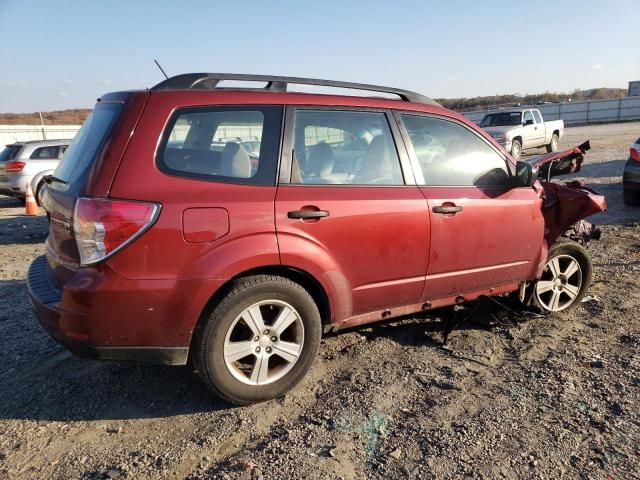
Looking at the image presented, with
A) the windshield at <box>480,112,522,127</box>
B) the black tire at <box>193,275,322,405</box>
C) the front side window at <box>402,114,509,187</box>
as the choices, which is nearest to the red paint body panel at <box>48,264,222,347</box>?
the black tire at <box>193,275,322,405</box>

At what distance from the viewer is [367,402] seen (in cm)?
299

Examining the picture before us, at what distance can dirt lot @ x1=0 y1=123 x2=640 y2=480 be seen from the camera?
2.45m

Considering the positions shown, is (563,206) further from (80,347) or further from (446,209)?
(80,347)

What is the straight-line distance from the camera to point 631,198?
8492 mm

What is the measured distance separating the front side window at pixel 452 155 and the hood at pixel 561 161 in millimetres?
1252

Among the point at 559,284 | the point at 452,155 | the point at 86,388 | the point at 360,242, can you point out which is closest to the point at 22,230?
the point at 86,388

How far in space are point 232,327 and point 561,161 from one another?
3885 mm

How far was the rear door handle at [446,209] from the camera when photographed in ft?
11.0

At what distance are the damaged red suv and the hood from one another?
1247 mm

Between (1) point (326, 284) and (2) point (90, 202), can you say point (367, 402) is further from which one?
(2) point (90, 202)

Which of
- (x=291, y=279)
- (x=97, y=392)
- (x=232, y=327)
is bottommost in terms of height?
(x=97, y=392)

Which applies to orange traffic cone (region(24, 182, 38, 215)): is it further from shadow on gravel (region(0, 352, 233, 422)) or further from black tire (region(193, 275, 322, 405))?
black tire (region(193, 275, 322, 405))

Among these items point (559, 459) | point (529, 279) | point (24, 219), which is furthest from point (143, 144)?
point (24, 219)

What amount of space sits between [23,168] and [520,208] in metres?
11.7
